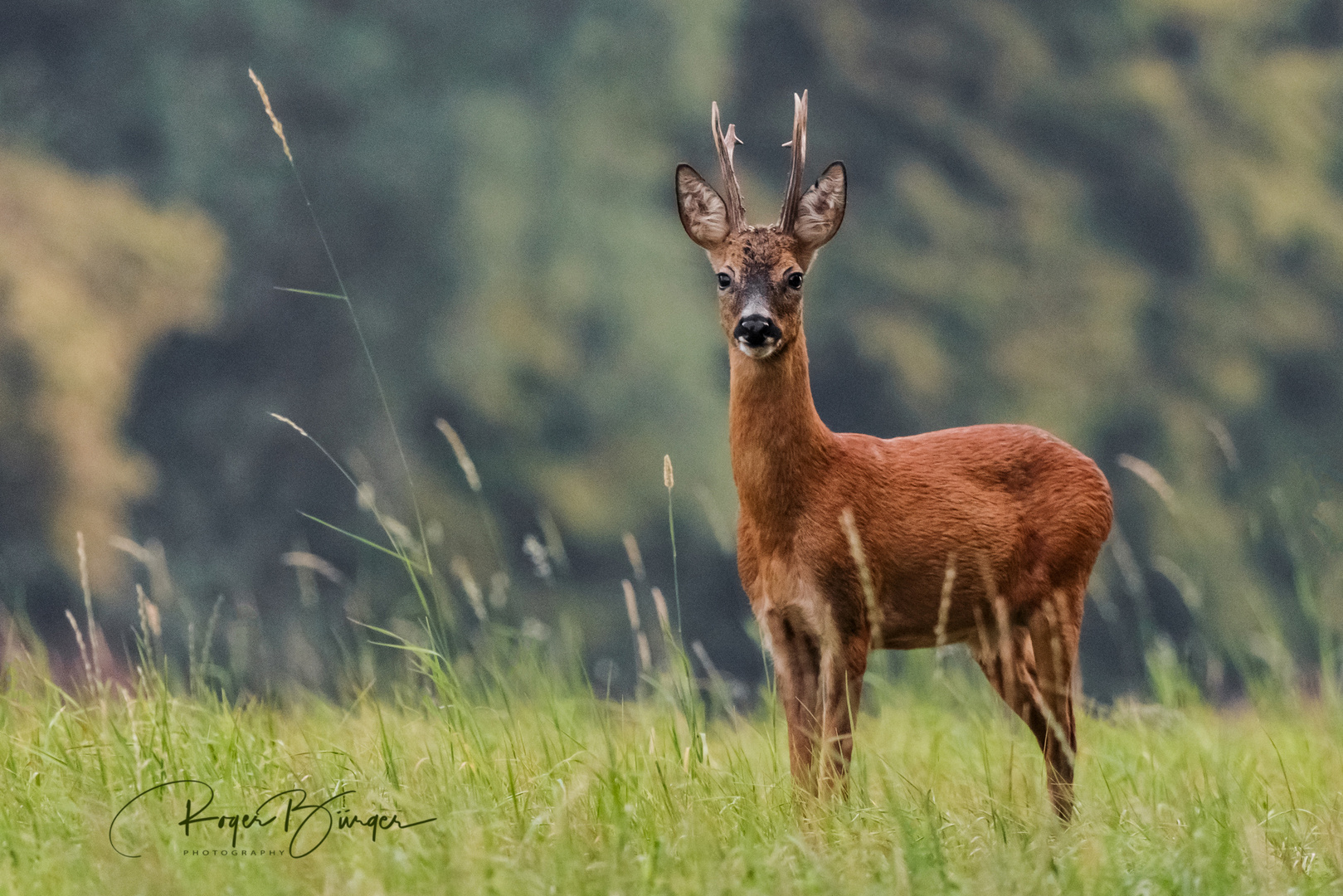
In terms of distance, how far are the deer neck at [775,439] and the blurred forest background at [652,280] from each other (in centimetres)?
681

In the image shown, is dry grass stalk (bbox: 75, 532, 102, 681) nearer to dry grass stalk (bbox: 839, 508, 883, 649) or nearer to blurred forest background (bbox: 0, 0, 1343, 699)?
dry grass stalk (bbox: 839, 508, 883, 649)

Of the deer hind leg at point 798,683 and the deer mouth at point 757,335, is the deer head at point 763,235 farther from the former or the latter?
the deer hind leg at point 798,683

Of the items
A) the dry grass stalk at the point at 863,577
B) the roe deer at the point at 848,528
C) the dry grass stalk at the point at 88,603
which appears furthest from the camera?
the dry grass stalk at the point at 88,603

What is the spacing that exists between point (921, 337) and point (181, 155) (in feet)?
21.9

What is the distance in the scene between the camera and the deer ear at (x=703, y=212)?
3.81 m

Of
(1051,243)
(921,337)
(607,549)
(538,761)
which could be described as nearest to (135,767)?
(538,761)

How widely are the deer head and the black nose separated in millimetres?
25

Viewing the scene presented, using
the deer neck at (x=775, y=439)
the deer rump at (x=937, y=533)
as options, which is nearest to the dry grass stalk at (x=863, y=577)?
the deer rump at (x=937, y=533)

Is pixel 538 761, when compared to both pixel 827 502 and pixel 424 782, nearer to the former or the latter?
pixel 424 782

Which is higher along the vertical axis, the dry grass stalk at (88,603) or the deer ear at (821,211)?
the deer ear at (821,211)

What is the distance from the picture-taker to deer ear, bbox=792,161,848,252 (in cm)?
377

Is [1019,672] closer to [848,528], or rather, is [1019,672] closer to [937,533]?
[937,533]

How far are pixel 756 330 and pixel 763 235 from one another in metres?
0.36

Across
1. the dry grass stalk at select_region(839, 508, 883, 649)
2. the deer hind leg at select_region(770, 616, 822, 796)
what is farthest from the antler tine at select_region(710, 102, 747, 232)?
the deer hind leg at select_region(770, 616, 822, 796)
